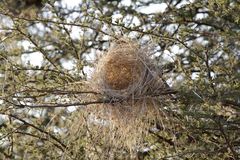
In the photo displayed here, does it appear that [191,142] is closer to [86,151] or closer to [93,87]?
[86,151]

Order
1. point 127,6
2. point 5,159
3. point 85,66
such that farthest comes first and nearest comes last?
1. point 127,6
2. point 5,159
3. point 85,66

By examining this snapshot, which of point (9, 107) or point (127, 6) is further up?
point (127, 6)

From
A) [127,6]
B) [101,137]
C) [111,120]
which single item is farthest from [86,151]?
[127,6]

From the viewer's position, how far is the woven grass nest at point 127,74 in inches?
87.0

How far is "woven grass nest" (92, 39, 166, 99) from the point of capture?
7.25ft

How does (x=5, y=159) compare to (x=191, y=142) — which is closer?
(x=191, y=142)

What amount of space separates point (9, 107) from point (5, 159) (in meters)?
0.86

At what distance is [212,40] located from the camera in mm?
2727

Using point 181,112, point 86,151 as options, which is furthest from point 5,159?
point 181,112

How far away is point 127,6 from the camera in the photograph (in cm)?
373

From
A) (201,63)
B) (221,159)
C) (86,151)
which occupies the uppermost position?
(201,63)

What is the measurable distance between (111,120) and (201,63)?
0.50 metres

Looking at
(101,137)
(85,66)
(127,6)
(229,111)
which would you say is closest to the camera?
(229,111)

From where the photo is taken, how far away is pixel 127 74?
2293 millimetres
